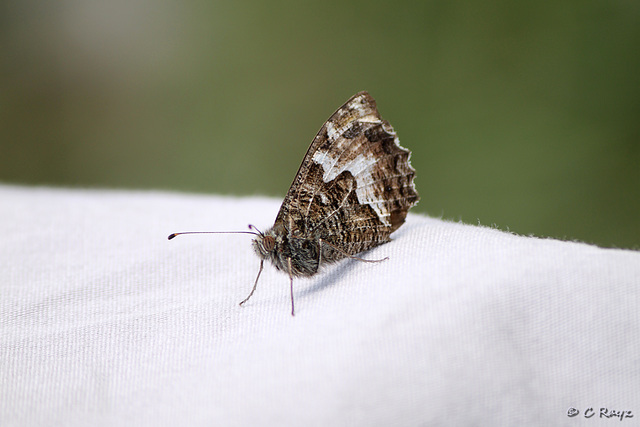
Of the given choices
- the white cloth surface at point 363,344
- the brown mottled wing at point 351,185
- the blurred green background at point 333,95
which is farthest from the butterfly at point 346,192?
the blurred green background at point 333,95

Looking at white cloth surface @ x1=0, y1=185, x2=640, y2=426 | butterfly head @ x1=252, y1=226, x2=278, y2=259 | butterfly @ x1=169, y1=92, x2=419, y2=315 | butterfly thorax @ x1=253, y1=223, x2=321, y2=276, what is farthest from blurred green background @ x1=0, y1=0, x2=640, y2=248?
white cloth surface @ x1=0, y1=185, x2=640, y2=426

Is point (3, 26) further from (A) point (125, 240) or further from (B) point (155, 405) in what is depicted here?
(B) point (155, 405)

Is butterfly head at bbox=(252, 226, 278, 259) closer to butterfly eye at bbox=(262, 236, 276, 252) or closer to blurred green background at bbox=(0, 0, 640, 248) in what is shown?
butterfly eye at bbox=(262, 236, 276, 252)

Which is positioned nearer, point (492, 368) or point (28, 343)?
point (492, 368)

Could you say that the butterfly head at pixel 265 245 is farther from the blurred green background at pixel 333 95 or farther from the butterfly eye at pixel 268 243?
the blurred green background at pixel 333 95

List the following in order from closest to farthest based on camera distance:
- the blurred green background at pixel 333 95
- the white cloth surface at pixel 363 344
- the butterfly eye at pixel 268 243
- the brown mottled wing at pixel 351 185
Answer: the white cloth surface at pixel 363 344, the butterfly eye at pixel 268 243, the brown mottled wing at pixel 351 185, the blurred green background at pixel 333 95

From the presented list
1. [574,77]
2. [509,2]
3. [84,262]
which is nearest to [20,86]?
[84,262]
